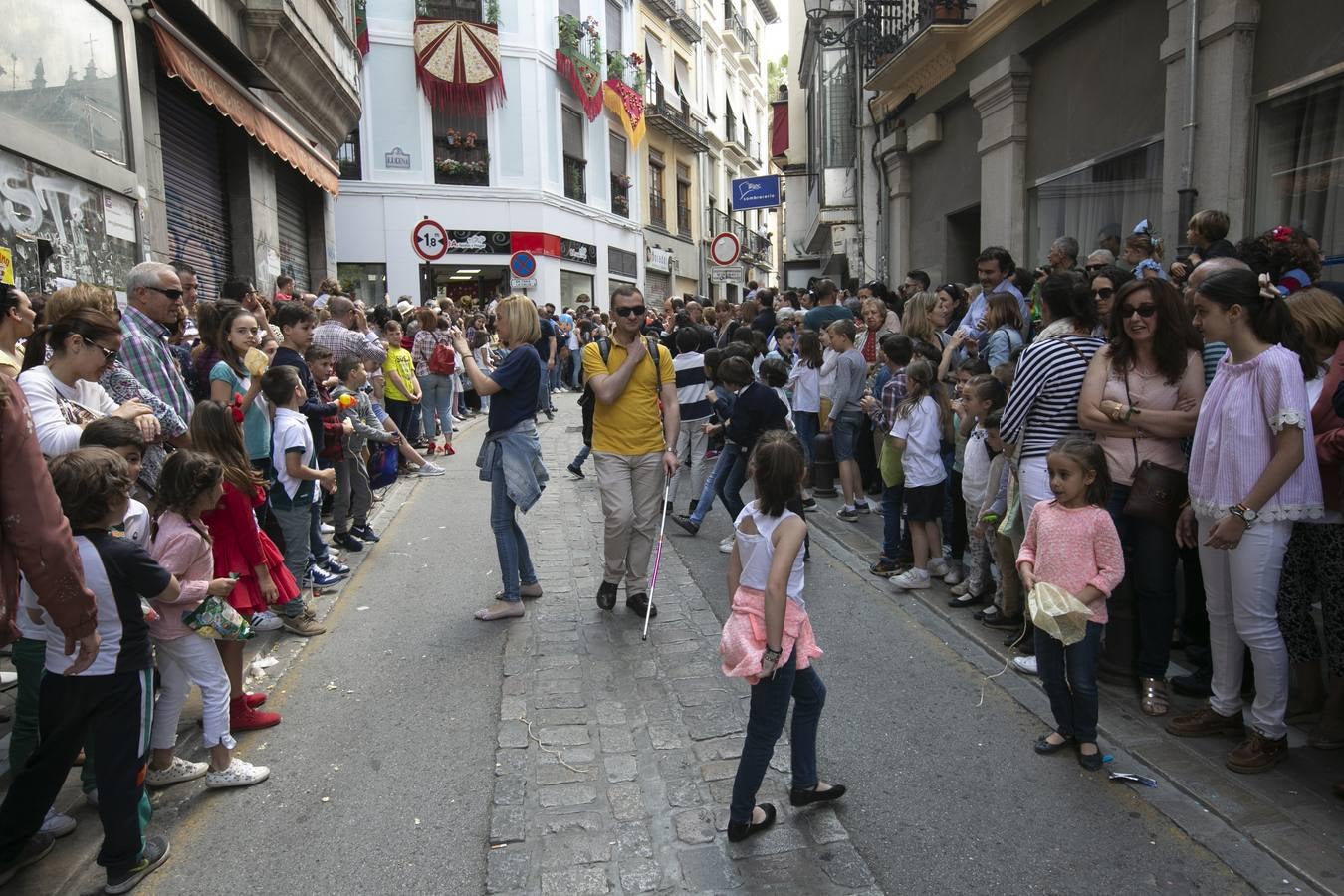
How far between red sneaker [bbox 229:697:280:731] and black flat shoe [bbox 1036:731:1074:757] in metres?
3.49

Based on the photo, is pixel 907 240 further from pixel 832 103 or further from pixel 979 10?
pixel 832 103

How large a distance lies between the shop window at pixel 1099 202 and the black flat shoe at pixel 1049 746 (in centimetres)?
576

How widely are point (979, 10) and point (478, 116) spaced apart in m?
18.4

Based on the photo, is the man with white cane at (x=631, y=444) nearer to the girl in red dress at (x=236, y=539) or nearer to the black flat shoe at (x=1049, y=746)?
the girl in red dress at (x=236, y=539)

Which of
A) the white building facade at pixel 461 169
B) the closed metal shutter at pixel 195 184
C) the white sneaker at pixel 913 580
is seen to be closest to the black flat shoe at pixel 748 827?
the white sneaker at pixel 913 580

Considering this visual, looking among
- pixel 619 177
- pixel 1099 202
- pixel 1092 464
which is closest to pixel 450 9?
pixel 619 177

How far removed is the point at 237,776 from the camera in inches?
151

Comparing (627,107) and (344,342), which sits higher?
(627,107)

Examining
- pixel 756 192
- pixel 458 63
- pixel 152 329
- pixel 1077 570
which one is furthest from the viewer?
pixel 458 63

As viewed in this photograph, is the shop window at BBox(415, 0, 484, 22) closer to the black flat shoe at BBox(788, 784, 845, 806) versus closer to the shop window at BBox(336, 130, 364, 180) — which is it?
the shop window at BBox(336, 130, 364, 180)

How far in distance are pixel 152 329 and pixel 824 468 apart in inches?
251

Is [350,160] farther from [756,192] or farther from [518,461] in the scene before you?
[518,461]

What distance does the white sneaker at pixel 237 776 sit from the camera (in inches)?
150

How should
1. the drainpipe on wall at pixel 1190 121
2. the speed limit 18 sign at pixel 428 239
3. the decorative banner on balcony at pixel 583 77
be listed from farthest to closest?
the decorative banner on balcony at pixel 583 77
the speed limit 18 sign at pixel 428 239
the drainpipe on wall at pixel 1190 121
